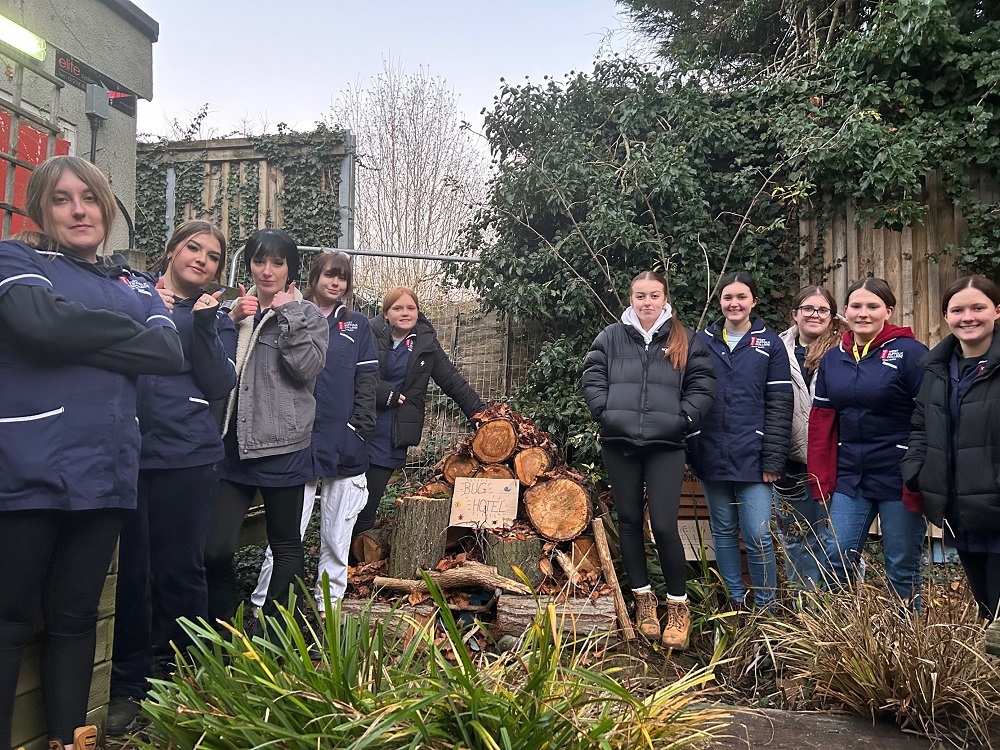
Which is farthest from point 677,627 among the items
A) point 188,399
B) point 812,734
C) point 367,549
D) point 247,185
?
point 247,185

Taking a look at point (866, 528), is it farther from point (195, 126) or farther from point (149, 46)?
point (195, 126)

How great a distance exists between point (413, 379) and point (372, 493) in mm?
708

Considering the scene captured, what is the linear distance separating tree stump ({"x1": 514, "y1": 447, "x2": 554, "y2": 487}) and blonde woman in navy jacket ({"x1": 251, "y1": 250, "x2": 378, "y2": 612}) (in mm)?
1139

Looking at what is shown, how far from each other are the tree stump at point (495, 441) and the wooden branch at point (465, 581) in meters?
0.73

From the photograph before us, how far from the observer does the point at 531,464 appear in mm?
4465

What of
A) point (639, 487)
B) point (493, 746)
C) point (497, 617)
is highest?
point (639, 487)

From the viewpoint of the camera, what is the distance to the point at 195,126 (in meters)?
11.5

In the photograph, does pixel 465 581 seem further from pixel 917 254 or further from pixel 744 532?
pixel 917 254

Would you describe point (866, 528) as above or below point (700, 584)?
above

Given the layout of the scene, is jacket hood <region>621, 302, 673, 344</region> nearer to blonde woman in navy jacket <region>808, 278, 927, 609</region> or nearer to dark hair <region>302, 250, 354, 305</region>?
blonde woman in navy jacket <region>808, 278, 927, 609</region>

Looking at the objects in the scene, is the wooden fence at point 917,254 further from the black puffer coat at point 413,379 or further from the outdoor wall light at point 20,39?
the outdoor wall light at point 20,39

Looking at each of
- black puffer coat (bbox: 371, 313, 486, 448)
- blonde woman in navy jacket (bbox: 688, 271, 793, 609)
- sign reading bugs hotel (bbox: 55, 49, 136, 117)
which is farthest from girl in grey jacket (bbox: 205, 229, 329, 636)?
sign reading bugs hotel (bbox: 55, 49, 136, 117)

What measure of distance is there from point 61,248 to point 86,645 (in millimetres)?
1180

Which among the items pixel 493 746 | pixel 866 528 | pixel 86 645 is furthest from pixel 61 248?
pixel 866 528
